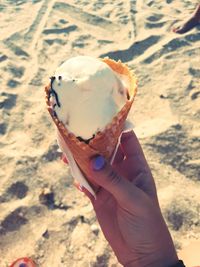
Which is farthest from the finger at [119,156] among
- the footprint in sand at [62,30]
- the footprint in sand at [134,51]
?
the footprint in sand at [62,30]

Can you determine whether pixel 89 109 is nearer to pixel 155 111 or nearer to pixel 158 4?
pixel 155 111

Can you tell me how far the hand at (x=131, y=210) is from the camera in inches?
65.8

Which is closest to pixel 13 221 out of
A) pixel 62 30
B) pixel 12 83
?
pixel 12 83

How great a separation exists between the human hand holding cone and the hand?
0.23 feet

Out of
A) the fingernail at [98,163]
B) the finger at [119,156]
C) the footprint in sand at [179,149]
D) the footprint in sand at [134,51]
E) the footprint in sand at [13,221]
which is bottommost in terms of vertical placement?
the footprint in sand at [13,221]

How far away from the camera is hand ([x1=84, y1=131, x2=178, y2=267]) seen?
167 centimetres

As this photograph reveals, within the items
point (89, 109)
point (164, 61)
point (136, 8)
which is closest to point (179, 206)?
point (89, 109)

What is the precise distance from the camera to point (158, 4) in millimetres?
5383

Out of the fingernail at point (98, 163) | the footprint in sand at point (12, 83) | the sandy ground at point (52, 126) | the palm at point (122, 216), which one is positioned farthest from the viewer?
the footprint in sand at point (12, 83)

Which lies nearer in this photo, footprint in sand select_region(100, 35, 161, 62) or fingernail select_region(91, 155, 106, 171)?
fingernail select_region(91, 155, 106, 171)

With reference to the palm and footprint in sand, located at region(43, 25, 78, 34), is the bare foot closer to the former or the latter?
footprint in sand, located at region(43, 25, 78, 34)

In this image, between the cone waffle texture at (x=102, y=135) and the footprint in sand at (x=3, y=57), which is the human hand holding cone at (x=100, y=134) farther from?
the footprint in sand at (x=3, y=57)

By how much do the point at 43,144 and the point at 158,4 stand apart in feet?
9.56

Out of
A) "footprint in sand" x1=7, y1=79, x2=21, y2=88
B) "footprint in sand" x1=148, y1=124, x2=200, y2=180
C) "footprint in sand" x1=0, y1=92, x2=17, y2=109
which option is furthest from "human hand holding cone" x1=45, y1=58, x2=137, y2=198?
"footprint in sand" x1=7, y1=79, x2=21, y2=88
